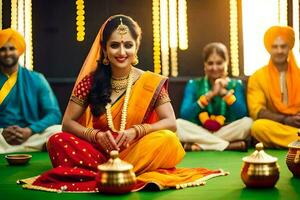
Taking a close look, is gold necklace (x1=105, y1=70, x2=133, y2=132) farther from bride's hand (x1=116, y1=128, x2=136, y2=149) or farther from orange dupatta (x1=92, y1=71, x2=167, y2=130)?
bride's hand (x1=116, y1=128, x2=136, y2=149)

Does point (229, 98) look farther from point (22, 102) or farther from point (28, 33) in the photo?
point (28, 33)

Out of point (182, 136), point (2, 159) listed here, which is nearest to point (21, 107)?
point (2, 159)

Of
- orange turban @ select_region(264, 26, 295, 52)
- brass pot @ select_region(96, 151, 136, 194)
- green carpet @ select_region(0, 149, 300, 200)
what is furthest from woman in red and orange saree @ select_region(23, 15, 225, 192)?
orange turban @ select_region(264, 26, 295, 52)

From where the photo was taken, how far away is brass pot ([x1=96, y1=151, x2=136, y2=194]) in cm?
374

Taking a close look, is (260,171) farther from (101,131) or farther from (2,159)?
(2,159)

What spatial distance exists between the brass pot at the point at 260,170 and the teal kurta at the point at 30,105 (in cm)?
339

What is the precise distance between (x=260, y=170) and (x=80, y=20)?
4.43 metres

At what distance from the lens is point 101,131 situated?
439 cm

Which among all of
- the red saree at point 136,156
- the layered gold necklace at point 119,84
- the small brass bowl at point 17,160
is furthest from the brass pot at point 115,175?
the small brass bowl at point 17,160

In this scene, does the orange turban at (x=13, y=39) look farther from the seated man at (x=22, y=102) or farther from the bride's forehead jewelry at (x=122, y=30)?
the bride's forehead jewelry at (x=122, y=30)

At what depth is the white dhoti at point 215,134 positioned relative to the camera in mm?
6707

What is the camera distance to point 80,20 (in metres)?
7.79

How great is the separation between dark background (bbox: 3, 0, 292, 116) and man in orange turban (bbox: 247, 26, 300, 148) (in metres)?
0.84

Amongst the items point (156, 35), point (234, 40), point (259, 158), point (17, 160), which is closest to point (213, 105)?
point (234, 40)
